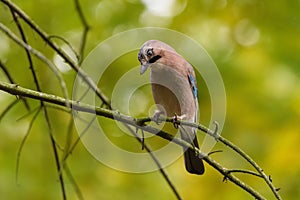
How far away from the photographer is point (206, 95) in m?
3.36

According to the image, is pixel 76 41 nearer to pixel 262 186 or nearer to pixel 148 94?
pixel 148 94

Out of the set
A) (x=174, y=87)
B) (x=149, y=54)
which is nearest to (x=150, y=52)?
(x=149, y=54)

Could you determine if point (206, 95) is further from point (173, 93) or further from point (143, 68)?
point (143, 68)

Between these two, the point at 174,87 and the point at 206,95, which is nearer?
the point at 174,87

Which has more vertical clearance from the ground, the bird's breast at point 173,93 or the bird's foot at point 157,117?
the bird's breast at point 173,93

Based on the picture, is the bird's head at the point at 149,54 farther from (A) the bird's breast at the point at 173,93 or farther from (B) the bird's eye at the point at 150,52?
(A) the bird's breast at the point at 173,93

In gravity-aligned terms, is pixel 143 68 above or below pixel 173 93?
below

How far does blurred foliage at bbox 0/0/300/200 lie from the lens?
3471 mm

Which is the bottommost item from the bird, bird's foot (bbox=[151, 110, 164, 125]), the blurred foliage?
bird's foot (bbox=[151, 110, 164, 125])

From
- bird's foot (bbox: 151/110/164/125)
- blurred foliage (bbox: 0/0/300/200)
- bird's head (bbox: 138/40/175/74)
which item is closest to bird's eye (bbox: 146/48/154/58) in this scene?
bird's head (bbox: 138/40/175/74)

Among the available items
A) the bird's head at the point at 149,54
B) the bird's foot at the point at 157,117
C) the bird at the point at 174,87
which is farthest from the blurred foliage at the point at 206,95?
the bird's head at the point at 149,54

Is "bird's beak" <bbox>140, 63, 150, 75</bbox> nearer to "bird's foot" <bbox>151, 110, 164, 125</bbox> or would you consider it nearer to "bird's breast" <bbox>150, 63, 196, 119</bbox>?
"bird's foot" <bbox>151, 110, 164, 125</bbox>

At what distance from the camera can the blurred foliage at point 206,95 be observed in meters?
3.47

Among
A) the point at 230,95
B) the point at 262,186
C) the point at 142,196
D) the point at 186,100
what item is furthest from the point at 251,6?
the point at 186,100
